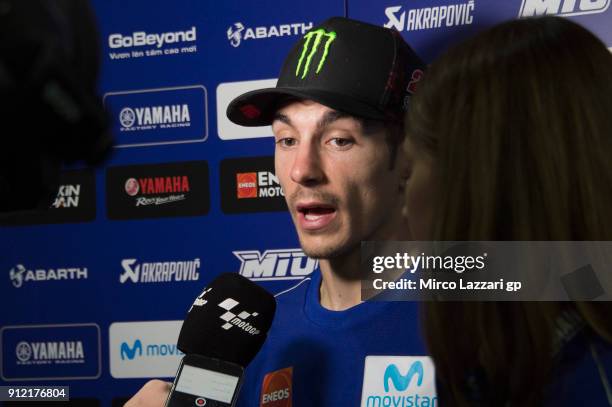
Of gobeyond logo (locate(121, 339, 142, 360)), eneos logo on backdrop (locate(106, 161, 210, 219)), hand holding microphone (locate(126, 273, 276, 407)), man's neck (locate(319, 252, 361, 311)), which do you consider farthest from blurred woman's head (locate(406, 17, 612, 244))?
gobeyond logo (locate(121, 339, 142, 360))

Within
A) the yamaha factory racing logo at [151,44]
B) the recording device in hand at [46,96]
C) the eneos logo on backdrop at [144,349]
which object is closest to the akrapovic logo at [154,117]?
the yamaha factory racing logo at [151,44]

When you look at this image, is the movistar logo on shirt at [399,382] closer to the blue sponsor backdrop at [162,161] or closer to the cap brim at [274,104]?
the cap brim at [274,104]

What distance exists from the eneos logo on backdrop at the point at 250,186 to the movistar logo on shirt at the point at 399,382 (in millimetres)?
674

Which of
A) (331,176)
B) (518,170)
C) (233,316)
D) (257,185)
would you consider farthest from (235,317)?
(257,185)

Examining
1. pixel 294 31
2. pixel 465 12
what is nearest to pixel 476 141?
pixel 465 12

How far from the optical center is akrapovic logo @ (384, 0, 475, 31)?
185 cm

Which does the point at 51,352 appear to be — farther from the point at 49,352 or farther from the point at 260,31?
the point at 260,31

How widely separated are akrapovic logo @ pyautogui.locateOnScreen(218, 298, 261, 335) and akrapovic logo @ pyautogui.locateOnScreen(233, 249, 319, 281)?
639 mm

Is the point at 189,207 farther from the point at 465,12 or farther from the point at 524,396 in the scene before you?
the point at 524,396

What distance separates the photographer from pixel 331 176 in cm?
144

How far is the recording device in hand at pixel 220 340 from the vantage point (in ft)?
3.86

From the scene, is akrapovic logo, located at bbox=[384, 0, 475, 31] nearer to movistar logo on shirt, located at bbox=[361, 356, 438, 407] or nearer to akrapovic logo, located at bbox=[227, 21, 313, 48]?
akrapovic logo, located at bbox=[227, 21, 313, 48]

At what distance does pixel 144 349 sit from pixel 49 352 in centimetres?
28

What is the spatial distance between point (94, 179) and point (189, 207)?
0.29 metres
